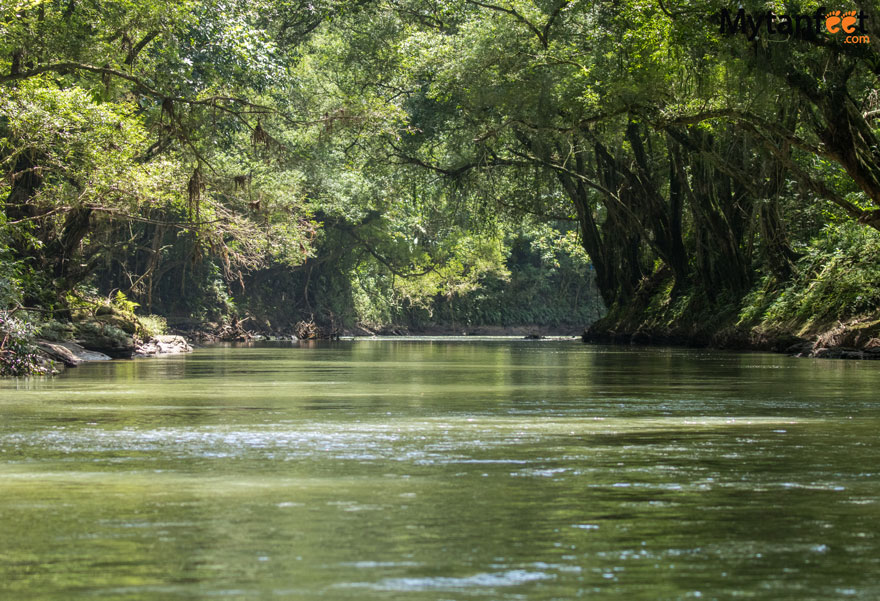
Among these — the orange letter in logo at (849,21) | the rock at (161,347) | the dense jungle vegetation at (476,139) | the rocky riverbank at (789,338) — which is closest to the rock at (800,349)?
the rocky riverbank at (789,338)

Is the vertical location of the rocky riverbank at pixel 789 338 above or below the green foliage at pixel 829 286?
below

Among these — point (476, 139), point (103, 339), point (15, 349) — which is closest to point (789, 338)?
point (476, 139)

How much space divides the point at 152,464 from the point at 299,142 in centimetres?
4219

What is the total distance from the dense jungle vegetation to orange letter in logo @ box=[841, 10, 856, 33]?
0.10 feet

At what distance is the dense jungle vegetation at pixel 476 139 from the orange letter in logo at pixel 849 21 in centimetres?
3

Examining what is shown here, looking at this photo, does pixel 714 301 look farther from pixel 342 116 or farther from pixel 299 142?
pixel 299 142

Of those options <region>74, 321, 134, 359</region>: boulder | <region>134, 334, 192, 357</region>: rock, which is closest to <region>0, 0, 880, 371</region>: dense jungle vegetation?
<region>74, 321, 134, 359</region>: boulder

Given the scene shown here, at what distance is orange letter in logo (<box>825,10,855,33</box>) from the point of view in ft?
54.0

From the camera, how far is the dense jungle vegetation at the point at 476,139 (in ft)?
A: 62.8

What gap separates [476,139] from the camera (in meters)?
32.4

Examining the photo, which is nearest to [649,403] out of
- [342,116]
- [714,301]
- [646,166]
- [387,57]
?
[342,116]

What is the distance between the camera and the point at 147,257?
4628cm

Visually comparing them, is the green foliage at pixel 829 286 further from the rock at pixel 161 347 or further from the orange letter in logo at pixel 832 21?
the rock at pixel 161 347

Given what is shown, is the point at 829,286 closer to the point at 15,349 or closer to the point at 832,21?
the point at 832,21
